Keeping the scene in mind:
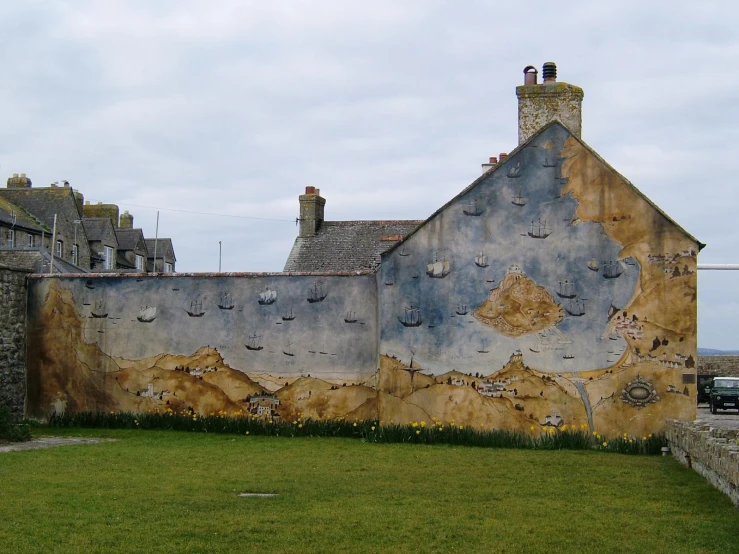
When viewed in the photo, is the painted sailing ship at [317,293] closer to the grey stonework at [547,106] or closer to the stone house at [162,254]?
the grey stonework at [547,106]

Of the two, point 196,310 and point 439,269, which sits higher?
point 439,269

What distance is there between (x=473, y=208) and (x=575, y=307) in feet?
8.22

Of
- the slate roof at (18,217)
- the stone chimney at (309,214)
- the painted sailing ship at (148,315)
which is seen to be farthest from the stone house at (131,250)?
the painted sailing ship at (148,315)

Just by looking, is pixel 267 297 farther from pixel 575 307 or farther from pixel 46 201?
pixel 46 201

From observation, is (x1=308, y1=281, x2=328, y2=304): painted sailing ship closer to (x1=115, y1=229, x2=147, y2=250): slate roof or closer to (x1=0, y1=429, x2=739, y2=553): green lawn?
(x1=0, y1=429, x2=739, y2=553): green lawn

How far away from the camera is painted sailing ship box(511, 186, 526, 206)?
16.4m

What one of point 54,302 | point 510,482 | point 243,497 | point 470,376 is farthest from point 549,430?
point 54,302

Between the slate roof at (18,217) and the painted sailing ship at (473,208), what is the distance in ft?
123

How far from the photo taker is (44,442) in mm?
15734

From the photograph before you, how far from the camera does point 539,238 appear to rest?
16312 millimetres

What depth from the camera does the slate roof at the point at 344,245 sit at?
33.6m

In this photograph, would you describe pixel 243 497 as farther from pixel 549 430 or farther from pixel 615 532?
pixel 549 430

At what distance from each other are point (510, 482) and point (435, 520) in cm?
280

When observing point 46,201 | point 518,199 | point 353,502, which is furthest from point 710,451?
point 46,201
